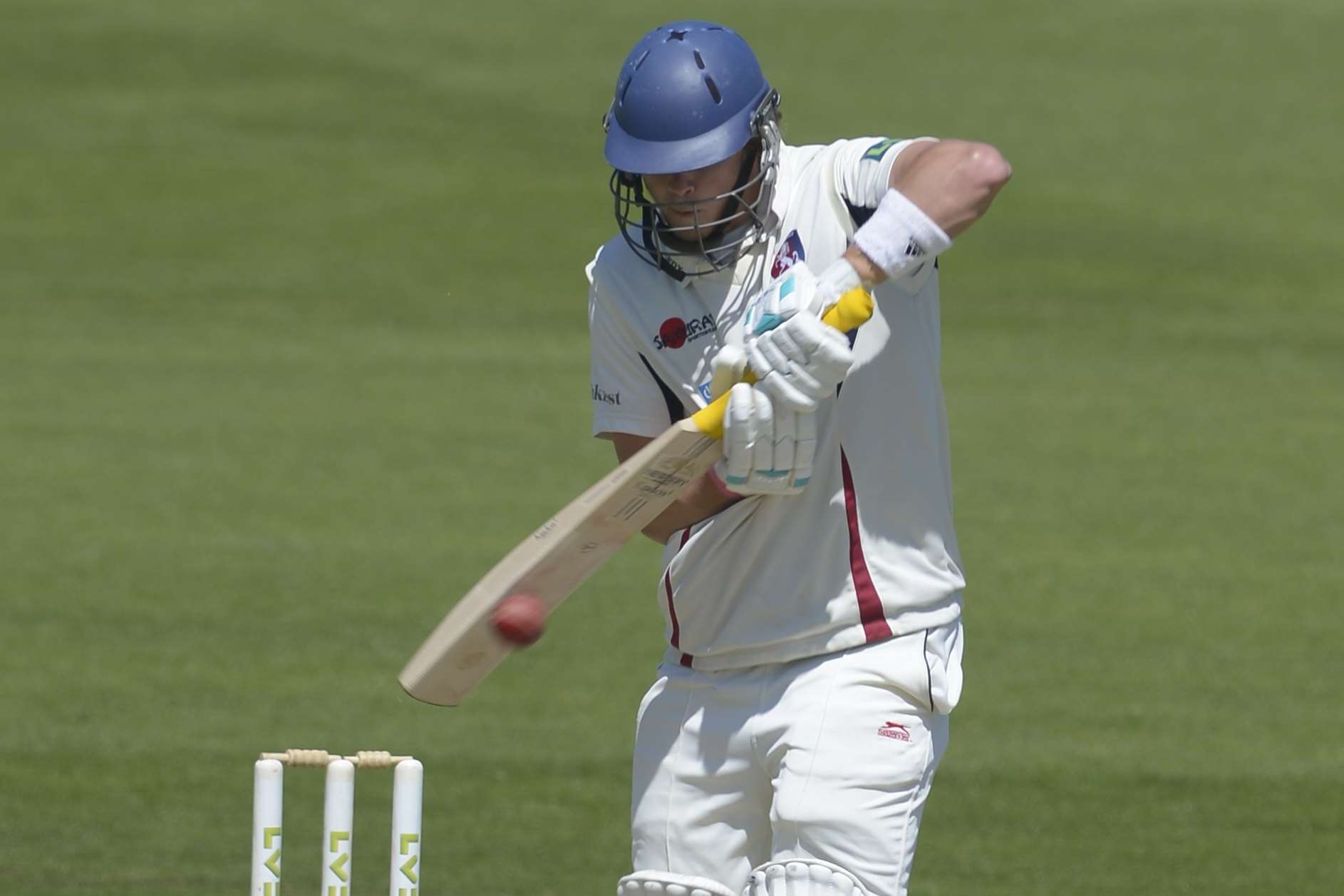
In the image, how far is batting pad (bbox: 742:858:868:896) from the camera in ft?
11.5

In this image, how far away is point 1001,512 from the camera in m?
9.76

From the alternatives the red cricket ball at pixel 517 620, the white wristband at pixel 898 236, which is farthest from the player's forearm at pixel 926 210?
the red cricket ball at pixel 517 620

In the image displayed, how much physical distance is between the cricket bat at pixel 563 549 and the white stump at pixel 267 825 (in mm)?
292

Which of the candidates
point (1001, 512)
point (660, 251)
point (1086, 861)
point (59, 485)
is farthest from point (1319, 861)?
point (59, 485)

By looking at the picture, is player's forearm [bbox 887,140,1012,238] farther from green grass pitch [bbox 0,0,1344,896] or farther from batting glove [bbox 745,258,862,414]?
green grass pitch [bbox 0,0,1344,896]

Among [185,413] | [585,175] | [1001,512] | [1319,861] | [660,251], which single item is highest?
[585,175]

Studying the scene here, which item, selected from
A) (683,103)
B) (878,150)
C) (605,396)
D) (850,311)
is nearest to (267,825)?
(605,396)

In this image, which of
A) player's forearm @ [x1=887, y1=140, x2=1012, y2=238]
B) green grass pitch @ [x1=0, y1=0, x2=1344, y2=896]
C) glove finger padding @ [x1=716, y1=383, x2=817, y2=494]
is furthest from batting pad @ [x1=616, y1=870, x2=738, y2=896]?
green grass pitch @ [x1=0, y1=0, x2=1344, y2=896]

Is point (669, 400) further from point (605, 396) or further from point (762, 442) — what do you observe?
point (762, 442)

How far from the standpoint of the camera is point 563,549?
367 centimetres

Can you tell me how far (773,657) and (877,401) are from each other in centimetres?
48

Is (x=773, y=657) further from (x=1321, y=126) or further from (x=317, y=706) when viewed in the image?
(x=1321, y=126)

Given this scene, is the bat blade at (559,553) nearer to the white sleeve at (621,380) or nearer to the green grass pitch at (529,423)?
the white sleeve at (621,380)

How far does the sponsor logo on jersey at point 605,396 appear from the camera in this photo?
386 centimetres
